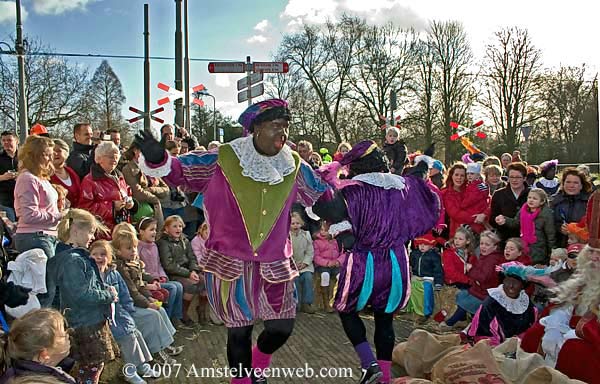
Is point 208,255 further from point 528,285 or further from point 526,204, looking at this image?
point 526,204

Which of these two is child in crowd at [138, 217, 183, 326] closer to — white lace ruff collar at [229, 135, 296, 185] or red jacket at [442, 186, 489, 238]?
white lace ruff collar at [229, 135, 296, 185]

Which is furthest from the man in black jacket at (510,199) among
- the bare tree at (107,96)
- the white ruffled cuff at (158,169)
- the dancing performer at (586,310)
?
the bare tree at (107,96)

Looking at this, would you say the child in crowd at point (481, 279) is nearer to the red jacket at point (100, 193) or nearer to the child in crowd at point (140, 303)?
the child in crowd at point (140, 303)

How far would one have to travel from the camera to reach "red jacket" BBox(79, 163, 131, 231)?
16.6 ft

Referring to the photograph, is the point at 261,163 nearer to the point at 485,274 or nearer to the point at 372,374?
the point at 372,374

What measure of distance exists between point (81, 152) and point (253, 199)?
123 inches

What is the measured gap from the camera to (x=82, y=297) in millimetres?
3643

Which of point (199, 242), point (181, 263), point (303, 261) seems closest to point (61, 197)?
point (181, 263)

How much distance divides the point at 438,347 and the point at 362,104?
20902 millimetres

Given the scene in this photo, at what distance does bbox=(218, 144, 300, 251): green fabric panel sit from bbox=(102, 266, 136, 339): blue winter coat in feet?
4.91

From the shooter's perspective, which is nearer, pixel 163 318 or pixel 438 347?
pixel 438 347

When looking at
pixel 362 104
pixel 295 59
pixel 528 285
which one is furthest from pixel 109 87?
pixel 528 285

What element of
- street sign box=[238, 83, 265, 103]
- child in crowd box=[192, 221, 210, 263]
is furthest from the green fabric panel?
street sign box=[238, 83, 265, 103]

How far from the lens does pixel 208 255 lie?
3.18m
